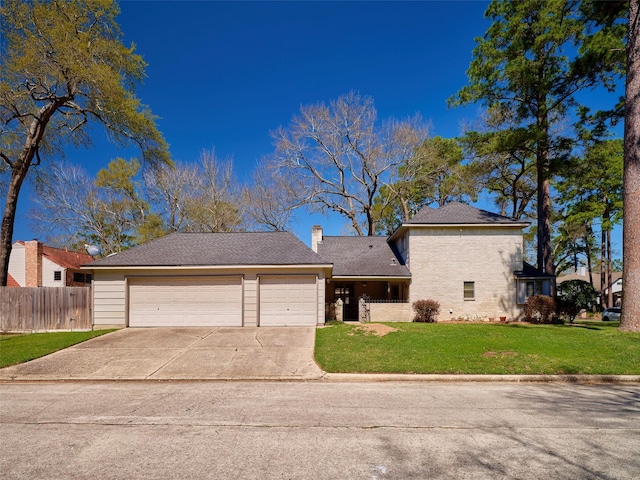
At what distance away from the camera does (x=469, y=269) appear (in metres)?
18.5

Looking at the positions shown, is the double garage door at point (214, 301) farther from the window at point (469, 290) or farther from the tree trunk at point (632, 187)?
the tree trunk at point (632, 187)

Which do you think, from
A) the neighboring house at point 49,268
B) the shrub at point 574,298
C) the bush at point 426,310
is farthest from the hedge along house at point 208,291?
the neighboring house at point 49,268

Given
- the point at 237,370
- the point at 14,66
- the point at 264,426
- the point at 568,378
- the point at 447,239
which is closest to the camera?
the point at 264,426

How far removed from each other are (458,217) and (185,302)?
14.4 metres

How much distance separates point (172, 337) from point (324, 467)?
9.66 meters

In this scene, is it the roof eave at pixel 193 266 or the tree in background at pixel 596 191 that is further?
the tree in background at pixel 596 191

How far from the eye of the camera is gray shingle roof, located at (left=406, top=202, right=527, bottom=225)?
1864cm

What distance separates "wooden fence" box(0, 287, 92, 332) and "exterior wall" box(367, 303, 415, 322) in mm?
12033

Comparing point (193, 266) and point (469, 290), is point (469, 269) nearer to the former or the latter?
point (469, 290)

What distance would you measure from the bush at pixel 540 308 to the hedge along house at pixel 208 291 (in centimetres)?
1047

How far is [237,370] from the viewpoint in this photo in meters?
8.38

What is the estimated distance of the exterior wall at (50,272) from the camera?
31639 mm

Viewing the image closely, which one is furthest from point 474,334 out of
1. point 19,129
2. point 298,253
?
point 19,129

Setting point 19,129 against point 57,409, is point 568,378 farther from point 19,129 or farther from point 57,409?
point 19,129
